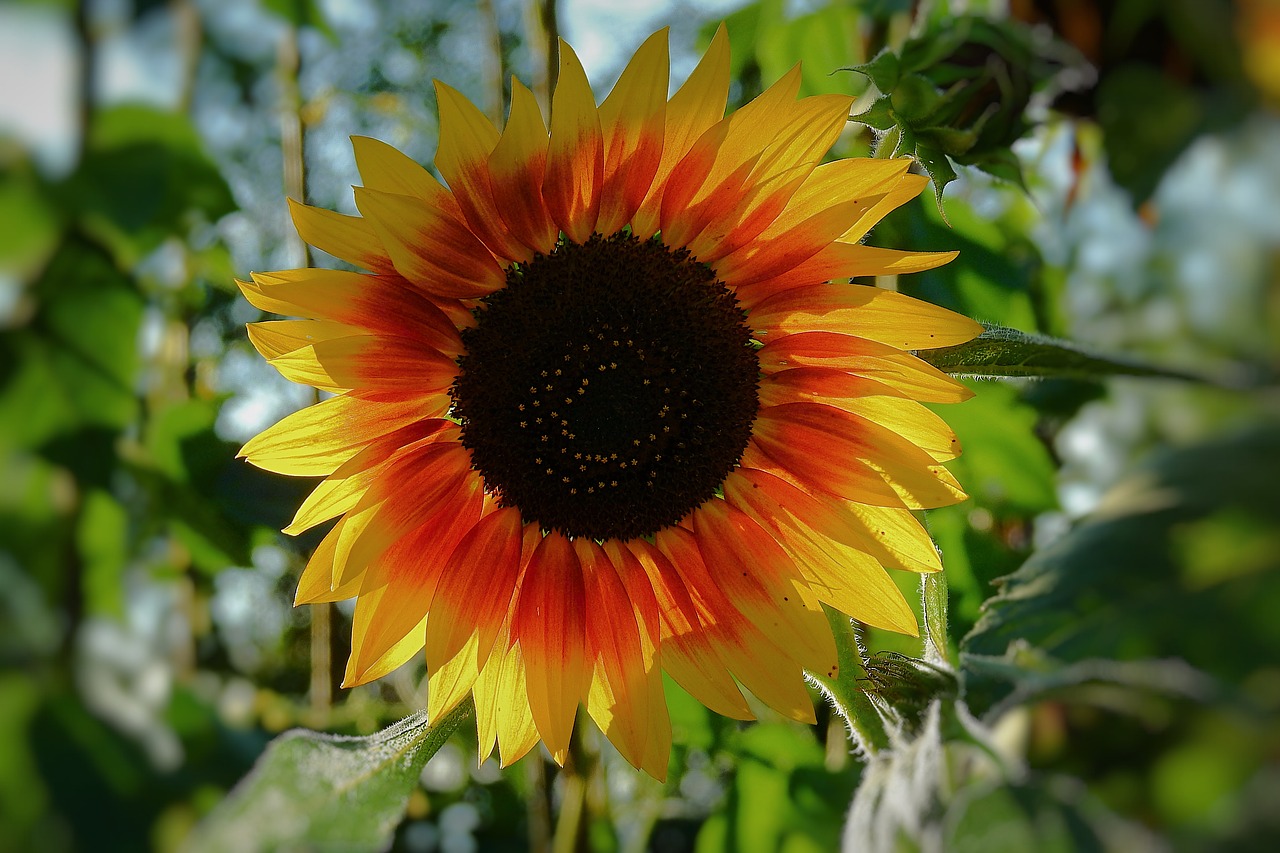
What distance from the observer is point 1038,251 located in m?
0.77

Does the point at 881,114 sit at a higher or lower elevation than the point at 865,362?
higher

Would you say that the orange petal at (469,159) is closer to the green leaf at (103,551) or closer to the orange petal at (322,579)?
the orange petal at (322,579)

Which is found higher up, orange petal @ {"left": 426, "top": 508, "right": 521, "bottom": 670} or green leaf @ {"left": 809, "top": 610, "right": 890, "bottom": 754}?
orange petal @ {"left": 426, "top": 508, "right": 521, "bottom": 670}

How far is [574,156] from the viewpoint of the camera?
43cm

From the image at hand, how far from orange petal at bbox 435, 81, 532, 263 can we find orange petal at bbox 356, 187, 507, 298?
1 centimetres

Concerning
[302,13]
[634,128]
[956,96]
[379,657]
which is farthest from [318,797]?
[302,13]

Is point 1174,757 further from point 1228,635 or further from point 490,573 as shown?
point 490,573

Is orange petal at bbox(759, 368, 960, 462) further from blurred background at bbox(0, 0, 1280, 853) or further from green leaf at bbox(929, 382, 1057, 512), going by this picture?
green leaf at bbox(929, 382, 1057, 512)

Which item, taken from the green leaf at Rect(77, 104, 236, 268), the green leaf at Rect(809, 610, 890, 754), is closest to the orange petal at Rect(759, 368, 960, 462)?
the green leaf at Rect(809, 610, 890, 754)

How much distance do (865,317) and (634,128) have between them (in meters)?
0.15

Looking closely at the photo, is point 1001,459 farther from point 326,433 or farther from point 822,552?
point 326,433

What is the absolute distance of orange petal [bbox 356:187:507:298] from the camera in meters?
0.41

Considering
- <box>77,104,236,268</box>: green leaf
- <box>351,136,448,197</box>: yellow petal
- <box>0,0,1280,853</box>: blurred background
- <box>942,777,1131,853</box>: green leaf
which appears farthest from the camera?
<box>77,104,236,268</box>: green leaf

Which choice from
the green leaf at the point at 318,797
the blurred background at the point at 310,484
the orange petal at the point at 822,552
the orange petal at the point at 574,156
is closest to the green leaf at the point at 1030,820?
the blurred background at the point at 310,484
